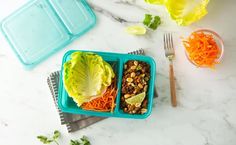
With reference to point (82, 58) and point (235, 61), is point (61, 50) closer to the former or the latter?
point (82, 58)

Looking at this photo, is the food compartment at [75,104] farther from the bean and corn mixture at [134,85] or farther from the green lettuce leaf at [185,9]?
the green lettuce leaf at [185,9]

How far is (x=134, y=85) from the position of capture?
1.37 meters

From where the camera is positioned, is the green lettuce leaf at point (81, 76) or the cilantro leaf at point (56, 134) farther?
the cilantro leaf at point (56, 134)

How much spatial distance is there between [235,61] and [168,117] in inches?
11.3

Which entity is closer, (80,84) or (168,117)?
(80,84)

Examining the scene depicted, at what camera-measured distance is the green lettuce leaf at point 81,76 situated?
4.37 ft

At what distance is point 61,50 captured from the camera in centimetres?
149

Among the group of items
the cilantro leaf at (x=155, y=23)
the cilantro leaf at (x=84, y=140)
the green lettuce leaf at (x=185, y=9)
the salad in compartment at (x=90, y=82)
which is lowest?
the cilantro leaf at (x=84, y=140)

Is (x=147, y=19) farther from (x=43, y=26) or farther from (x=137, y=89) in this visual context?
(x=43, y=26)

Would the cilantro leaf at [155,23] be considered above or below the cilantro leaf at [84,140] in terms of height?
above

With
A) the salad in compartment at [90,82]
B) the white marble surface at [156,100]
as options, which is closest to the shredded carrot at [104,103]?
the salad in compartment at [90,82]

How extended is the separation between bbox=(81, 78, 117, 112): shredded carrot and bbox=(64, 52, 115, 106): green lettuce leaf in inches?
0.9

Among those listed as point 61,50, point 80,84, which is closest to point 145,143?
point 80,84

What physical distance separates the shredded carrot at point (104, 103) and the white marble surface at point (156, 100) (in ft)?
0.40
